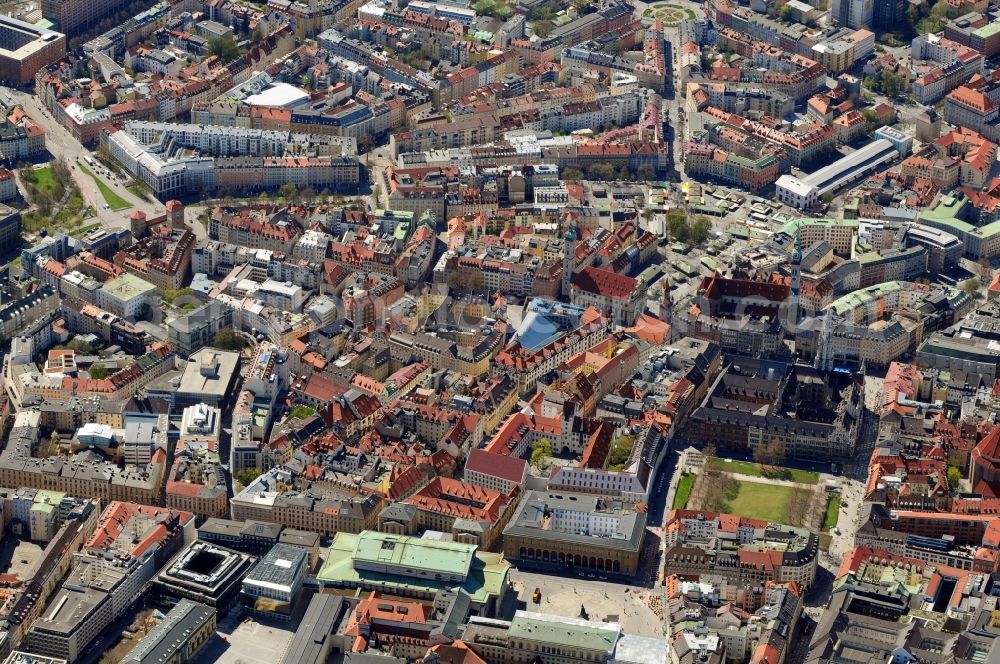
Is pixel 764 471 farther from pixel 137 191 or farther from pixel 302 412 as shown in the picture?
pixel 137 191

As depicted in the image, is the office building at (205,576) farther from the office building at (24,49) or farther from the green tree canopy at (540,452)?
the office building at (24,49)

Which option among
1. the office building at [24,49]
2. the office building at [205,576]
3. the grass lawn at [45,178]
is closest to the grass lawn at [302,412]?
the office building at [205,576]

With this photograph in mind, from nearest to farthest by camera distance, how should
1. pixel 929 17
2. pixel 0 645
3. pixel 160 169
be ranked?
pixel 0 645 < pixel 160 169 < pixel 929 17

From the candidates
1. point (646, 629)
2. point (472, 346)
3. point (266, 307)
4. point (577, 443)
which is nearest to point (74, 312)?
point (266, 307)

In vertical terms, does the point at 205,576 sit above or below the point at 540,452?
above

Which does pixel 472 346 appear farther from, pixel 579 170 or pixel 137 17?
pixel 137 17

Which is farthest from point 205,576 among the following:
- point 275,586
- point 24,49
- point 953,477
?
point 24,49

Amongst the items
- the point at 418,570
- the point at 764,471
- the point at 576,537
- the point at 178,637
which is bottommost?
the point at 764,471
